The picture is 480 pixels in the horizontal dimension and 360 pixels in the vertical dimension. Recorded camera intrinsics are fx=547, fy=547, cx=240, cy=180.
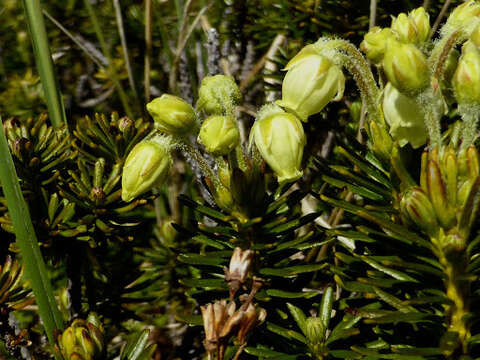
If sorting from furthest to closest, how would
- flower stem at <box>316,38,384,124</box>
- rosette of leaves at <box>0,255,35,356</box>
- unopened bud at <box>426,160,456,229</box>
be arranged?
rosette of leaves at <box>0,255,35,356</box> → flower stem at <box>316,38,384,124</box> → unopened bud at <box>426,160,456,229</box>

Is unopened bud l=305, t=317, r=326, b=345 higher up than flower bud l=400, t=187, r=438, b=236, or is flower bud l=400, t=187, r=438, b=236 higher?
flower bud l=400, t=187, r=438, b=236

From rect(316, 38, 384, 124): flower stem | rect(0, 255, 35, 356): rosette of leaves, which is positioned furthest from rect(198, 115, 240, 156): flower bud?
rect(0, 255, 35, 356): rosette of leaves

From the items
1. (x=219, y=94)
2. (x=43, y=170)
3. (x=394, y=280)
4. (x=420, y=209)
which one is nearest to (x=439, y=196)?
(x=420, y=209)

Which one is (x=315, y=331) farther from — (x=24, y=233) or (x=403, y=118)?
(x=24, y=233)

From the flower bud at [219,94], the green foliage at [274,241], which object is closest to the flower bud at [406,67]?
the green foliage at [274,241]

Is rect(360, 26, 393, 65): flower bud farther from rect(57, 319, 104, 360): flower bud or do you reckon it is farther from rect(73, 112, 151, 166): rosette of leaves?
rect(57, 319, 104, 360): flower bud

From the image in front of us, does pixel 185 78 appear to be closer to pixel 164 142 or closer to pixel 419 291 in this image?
pixel 164 142
